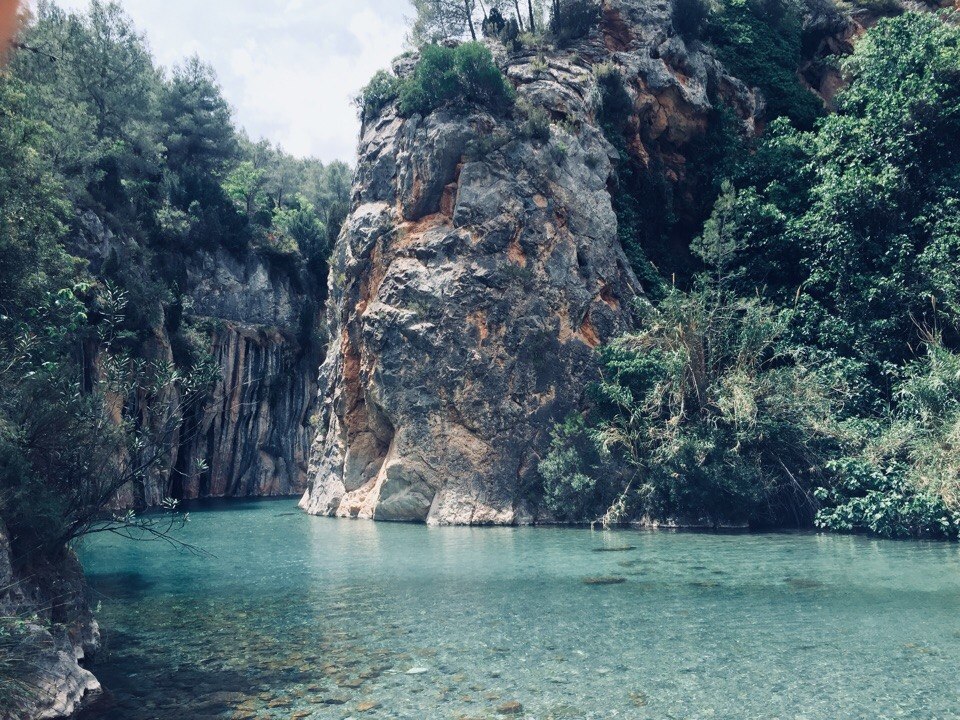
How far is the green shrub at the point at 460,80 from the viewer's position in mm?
24750

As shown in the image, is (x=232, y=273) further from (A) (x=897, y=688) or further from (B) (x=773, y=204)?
(A) (x=897, y=688)

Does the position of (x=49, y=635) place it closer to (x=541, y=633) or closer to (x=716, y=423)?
(x=541, y=633)

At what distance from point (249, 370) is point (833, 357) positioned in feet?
82.3

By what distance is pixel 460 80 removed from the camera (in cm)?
2500

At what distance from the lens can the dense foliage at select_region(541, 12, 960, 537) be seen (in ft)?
60.3

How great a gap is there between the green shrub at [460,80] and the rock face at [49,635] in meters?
20.0

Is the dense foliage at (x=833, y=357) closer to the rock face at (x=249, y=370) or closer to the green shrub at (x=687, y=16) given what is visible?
the green shrub at (x=687, y=16)

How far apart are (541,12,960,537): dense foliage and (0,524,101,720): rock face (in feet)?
46.9

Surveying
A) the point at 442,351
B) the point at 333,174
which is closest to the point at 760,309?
the point at 442,351

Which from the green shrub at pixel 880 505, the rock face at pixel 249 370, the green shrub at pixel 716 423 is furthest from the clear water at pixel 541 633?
the rock face at pixel 249 370

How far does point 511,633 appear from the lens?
928 centimetres

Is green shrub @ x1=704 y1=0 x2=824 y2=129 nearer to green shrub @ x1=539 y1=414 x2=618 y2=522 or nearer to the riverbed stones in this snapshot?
green shrub @ x1=539 y1=414 x2=618 y2=522

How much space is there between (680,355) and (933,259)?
6.85 m

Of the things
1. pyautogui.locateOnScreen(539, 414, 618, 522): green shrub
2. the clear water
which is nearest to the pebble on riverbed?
the clear water
